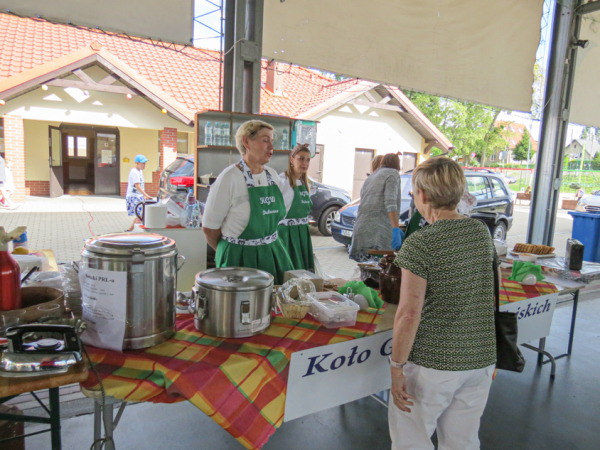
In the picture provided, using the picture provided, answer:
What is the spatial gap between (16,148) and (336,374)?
1204cm

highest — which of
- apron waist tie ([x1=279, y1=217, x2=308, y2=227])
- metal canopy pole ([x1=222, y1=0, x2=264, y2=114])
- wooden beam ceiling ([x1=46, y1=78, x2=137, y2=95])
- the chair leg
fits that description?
wooden beam ceiling ([x1=46, y1=78, x2=137, y2=95])

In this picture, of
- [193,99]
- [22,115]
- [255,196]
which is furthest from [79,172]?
[255,196]

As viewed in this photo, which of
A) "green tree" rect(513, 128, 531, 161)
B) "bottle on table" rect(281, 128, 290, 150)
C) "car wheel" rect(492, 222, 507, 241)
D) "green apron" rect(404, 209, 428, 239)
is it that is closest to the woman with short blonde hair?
"green apron" rect(404, 209, 428, 239)

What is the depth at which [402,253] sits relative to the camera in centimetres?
143

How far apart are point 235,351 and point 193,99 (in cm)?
1087

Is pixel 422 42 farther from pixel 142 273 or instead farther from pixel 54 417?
pixel 54 417

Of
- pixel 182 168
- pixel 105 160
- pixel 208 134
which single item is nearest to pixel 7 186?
pixel 105 160

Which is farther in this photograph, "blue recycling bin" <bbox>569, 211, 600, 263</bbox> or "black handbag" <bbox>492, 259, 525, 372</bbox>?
"blue recycling bin" <bbox>569, 211, 600, 263</bbox>

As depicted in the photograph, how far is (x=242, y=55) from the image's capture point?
149 inches

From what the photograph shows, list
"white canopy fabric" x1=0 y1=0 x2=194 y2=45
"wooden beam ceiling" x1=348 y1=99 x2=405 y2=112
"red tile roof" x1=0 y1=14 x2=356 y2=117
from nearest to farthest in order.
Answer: "white canopy fabric" x1=0 y1=0 x2=194 y2=45, "red tile roof" x1=0 y1=14 x2=356 y2=117, "wooden beam ceiling" x1=348 y1=99 x2=405 y2=112

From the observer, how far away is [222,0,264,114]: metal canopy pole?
3.76 m

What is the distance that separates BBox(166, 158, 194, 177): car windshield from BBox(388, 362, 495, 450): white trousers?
20.8 ft

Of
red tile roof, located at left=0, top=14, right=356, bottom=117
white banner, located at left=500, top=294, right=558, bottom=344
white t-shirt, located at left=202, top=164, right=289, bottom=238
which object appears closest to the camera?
white t-shirt, located at left=202, top=164, right=289, bottom=238

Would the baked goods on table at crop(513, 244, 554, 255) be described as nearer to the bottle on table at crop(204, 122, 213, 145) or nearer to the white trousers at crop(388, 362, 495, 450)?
the white trousers at crop(388, 362, 495, 450)
